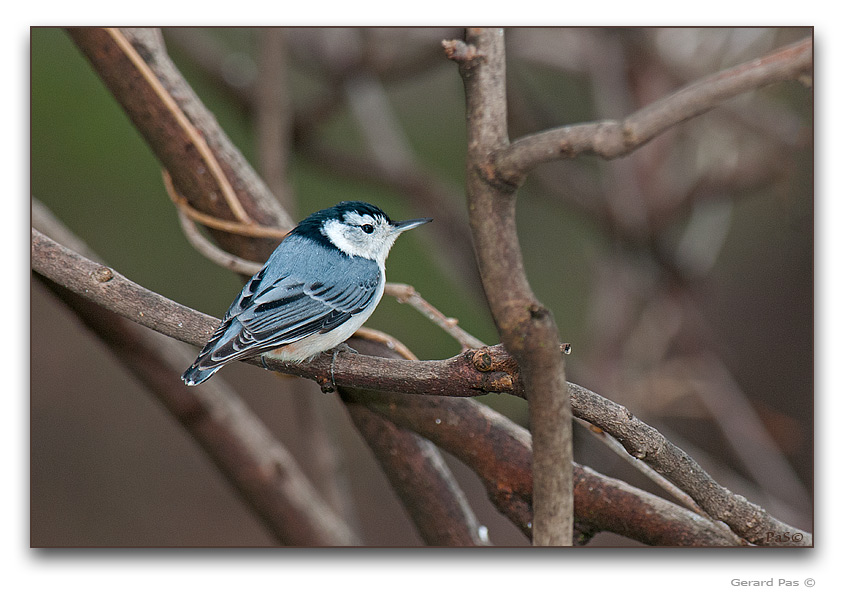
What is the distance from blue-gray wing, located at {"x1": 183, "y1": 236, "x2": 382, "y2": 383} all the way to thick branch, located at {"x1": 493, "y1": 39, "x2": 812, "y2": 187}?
0.43 m

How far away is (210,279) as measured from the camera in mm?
1823

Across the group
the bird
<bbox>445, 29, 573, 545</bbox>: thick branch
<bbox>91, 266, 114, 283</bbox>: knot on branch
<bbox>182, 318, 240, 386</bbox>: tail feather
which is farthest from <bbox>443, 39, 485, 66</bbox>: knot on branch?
<bbox>91, 266, 114, 283</bbox>: knot on branch

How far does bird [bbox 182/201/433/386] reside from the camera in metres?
1.18

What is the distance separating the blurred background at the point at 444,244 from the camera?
64.3 inches

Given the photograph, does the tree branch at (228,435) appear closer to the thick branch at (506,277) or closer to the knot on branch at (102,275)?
the knot on branch at (102,275)

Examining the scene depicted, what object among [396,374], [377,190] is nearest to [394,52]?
[377,190]

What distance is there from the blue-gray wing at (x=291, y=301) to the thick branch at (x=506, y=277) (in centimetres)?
36

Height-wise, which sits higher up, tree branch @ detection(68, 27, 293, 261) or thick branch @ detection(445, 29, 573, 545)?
tree branch @ detection(68, 27, 293, 261)

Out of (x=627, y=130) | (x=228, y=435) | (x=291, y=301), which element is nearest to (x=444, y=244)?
(x=228, y=435)

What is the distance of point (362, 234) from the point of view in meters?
1.48

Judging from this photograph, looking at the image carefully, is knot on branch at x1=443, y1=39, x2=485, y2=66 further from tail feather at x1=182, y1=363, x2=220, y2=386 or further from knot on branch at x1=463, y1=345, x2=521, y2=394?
tail feather at x1=182, y1=363, x2=220, y2=386

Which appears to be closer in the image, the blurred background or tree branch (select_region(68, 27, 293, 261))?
tree branch (select_region(68, 27, 293, 261))

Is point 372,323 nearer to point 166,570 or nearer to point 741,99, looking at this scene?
point 166,570

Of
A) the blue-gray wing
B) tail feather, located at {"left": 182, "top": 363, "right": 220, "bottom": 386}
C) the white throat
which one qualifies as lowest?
tail feather, located at {"left": 182, "top": 363, "right": 220, "bottom": 386}
